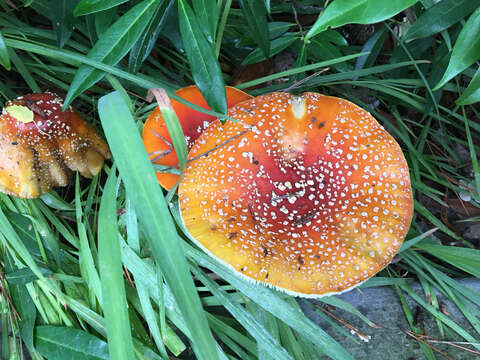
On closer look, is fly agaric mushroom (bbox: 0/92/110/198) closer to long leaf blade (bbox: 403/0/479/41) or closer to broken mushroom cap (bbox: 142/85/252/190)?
broken mushroom cap (bbox: 142/85/252/190)

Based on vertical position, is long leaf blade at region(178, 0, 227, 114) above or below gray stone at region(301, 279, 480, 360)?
above

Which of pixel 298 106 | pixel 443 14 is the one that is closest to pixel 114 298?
pixel 298 106

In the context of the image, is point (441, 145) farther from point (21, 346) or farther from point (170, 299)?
point (21, 346)

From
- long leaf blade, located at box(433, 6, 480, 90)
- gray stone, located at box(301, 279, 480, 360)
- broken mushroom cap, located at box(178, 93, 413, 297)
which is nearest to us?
long leaf blade, located at box(433, 6, 480, 90)

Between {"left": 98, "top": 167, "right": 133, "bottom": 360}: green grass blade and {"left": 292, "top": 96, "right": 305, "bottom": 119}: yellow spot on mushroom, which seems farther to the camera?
{"left": 292, "top": 96, "right": 305, "bottom": 119}: yellow spot on mushroom

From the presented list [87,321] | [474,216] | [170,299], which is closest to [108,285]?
[170,299]

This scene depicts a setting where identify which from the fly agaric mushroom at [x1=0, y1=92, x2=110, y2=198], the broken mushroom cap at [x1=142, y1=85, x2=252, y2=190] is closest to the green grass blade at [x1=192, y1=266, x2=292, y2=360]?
the broken mushroom cap at [x1=142, y1=85, x2=252, y2=190]

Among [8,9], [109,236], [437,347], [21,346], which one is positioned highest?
[8,9]
